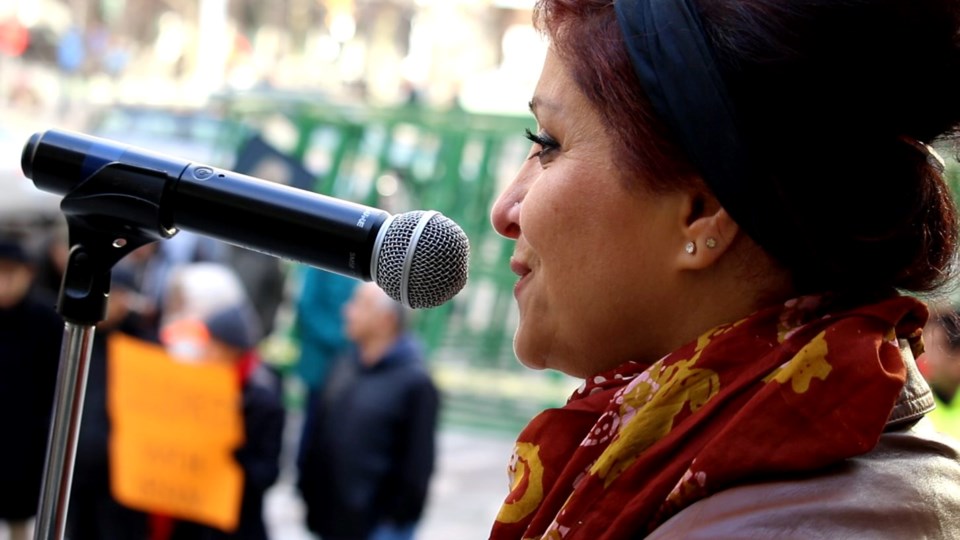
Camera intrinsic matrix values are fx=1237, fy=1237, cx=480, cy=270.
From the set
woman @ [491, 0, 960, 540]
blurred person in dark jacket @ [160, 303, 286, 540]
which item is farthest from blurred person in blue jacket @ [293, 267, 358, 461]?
woman @ [491, 0, 960, 540]

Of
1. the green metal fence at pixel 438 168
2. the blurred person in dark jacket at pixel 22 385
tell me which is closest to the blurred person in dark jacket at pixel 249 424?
the blurred person in dark jacket at pixel 22 385

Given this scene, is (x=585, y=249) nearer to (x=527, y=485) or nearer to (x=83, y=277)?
(x=527, y=485)

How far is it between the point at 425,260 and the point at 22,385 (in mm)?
4486

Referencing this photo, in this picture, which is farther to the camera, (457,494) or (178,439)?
(457,494)

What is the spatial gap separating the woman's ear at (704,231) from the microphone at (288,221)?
29 cm

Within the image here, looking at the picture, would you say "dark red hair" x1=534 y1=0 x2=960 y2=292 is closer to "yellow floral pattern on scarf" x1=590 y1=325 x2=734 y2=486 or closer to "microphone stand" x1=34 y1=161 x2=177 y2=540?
"yellow floral pattern on scarf" x1=590 y1=325 x2=734 y2=486

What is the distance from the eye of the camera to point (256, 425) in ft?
16.0

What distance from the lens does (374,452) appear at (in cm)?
509

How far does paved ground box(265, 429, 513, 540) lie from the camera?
7.10m

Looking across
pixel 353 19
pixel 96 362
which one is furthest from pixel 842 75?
pixel 353 19

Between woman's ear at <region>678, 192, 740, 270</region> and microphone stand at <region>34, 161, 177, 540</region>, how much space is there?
0.67 metres

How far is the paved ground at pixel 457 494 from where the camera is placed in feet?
23.3

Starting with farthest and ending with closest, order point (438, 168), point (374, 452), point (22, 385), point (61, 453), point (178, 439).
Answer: point (438, 168) < point (22, 385) < point (374, 452) < point (178, 439) < point (61, 453)

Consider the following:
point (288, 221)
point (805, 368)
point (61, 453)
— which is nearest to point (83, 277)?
point (61, 453)
